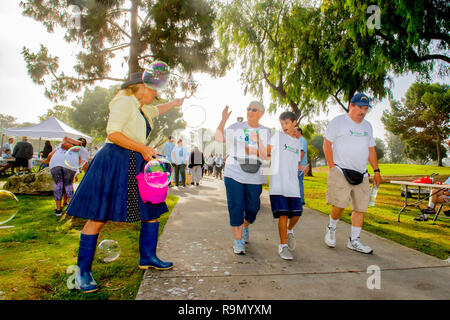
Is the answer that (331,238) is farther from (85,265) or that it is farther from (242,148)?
(85,265)

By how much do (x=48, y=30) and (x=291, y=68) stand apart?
12.4 metres

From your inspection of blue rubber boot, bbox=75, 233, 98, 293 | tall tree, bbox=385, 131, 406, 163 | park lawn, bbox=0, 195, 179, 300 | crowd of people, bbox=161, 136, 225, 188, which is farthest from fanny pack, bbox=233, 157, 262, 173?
tall tree, bbox=385, 131, 406, 163

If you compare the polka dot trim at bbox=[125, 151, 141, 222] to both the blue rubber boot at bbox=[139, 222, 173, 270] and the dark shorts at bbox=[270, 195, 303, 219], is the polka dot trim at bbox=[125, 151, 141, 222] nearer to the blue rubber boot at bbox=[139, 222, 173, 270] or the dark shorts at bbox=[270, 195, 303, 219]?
the blue rubber boot at bbox=[139, 222, 173, 270]

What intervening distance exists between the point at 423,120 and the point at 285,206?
45.1 meters

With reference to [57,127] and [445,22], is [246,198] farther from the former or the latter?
[57,127]

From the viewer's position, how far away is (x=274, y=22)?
16078 mm

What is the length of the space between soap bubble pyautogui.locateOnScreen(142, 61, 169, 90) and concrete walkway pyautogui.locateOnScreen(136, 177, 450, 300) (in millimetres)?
1879

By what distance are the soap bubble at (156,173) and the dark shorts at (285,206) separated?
1.55m

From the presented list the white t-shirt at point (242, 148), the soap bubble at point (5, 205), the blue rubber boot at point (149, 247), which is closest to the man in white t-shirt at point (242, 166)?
the white t-shirt at point (242, 148)

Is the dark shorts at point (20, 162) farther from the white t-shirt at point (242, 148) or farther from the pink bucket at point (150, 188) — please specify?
the pink bucket at point (150, 188)

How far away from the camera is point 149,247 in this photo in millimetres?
2732

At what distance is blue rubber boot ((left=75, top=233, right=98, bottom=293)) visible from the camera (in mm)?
2283

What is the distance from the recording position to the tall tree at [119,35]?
8859 mm
